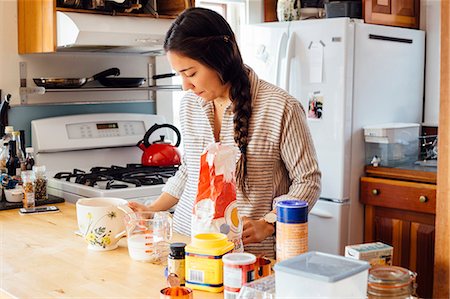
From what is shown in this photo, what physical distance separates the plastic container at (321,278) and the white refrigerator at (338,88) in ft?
7.63

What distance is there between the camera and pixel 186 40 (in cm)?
195

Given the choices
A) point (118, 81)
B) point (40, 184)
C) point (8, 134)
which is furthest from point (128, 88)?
point (40, 184)

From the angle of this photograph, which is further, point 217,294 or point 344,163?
point 344,163

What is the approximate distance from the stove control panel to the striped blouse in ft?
4.16

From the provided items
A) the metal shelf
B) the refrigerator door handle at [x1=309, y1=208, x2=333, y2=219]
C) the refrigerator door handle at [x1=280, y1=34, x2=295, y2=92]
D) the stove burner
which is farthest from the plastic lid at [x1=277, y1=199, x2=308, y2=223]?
the refrigerator door handle at [x1=280, y1=34, x2=295, y2=92]

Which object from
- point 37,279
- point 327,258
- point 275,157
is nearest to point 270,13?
point 275,157

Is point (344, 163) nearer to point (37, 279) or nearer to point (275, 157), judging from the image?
point (275, 157)

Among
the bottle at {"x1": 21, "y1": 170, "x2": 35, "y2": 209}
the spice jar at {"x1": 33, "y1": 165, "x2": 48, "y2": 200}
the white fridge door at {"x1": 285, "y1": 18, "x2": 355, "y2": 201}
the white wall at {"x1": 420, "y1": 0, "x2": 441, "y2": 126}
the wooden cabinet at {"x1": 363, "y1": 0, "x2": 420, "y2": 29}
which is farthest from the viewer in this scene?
the white wall at {"x1": 420, "y1": 0, "x2": 441, "y2": 126}

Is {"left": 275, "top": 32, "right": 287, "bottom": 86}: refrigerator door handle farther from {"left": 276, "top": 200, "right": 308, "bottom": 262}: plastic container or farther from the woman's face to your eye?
{"left": 276, "top": 200, "right": 308, "bottom": 262}: plastic container

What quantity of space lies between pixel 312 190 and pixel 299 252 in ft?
2.00

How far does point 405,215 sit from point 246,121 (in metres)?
1.66

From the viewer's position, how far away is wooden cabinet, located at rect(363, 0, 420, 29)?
365cm

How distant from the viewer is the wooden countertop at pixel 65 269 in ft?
4.98

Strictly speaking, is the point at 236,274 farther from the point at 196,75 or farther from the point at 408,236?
the point at 408,236
